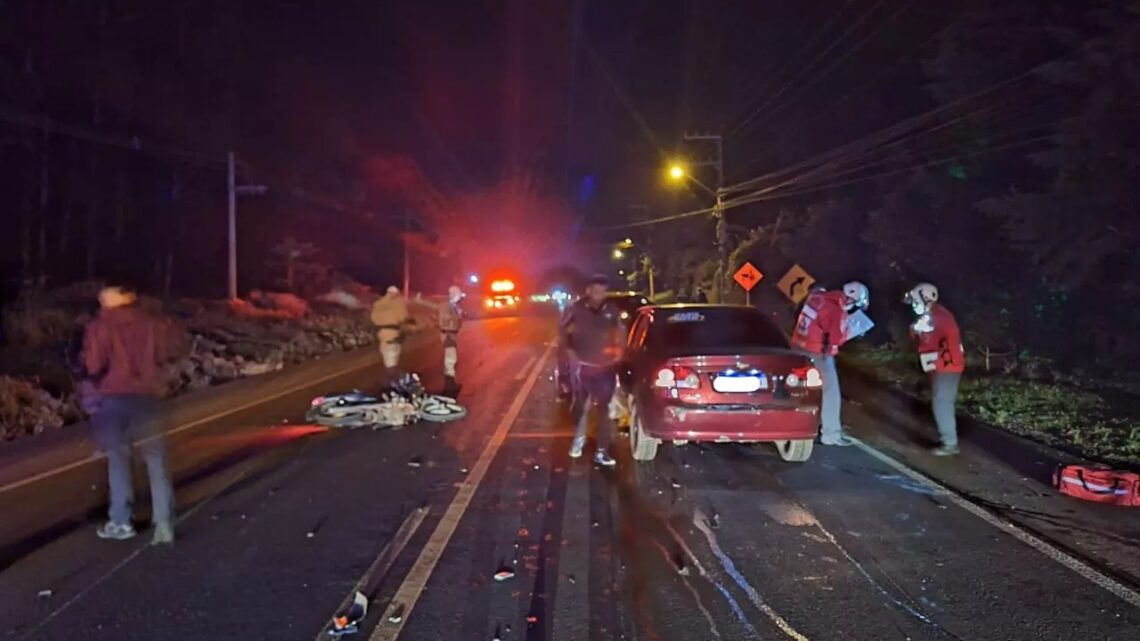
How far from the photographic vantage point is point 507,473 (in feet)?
30.0

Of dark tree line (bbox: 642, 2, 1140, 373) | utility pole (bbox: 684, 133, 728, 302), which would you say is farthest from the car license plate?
utility pole (bbox: 684, 133, 728, 302)

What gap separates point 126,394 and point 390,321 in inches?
358

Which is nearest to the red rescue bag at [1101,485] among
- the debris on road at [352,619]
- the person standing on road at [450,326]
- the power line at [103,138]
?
Result: the debris on road at [352,619]

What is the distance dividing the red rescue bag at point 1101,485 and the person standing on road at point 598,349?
154 inches

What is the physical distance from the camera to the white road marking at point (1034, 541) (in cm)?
572

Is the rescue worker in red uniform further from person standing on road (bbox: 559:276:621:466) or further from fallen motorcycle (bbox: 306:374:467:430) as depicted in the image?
fallen motorcycle (bbox: 306:374:467:430)

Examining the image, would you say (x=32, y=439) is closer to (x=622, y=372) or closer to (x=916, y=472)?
(x=622, y=372)

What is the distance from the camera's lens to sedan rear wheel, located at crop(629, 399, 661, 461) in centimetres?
960

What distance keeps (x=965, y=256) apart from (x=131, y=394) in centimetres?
1853

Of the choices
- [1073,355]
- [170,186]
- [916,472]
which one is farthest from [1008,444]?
[170,186]

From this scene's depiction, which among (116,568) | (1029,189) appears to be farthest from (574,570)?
(1029,189)

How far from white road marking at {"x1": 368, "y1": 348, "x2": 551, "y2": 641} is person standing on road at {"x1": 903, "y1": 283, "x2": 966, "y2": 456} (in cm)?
437

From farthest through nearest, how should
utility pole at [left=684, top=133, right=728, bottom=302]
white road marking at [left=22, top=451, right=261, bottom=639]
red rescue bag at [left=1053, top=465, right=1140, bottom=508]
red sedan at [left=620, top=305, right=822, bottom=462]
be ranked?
utility pole at [left=684, top=133, right=728, bottom=302]
red sedan at [left=620, top=305, right=822, bottom=462]
red rescue bag at [left=1053, top=465, right=1140, bottom=508]
white road marking at [left=22, top=451, right=261, bottom=639]

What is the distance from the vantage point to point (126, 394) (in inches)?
266
